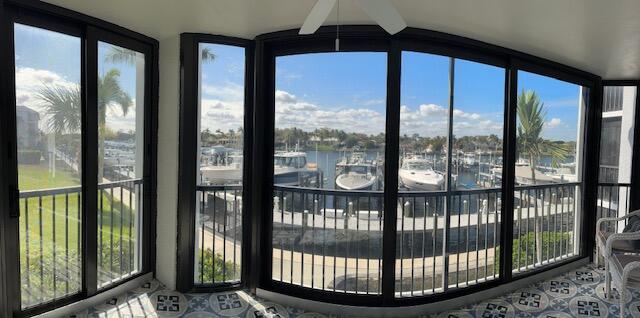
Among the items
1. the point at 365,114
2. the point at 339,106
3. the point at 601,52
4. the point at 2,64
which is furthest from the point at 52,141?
the point at 601,52

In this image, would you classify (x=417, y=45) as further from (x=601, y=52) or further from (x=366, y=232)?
(x=601, y=52)

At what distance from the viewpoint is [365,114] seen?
260 centimetres

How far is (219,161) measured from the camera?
9.37ft

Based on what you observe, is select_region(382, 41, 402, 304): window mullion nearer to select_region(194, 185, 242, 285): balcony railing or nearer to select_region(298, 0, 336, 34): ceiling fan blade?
select_region(298, 0, 336, 34): ceiling fan blade

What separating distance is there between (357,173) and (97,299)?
2.17m

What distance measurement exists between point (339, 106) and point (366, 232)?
3.39 ft

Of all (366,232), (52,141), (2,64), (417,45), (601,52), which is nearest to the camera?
(2,64)

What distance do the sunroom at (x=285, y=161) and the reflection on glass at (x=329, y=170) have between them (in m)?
0.02

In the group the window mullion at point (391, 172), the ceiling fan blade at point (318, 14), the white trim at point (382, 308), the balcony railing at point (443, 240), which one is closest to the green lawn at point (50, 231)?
the white trim at point (382, 308)

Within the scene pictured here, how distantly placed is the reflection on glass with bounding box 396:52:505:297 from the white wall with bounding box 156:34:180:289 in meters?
1.84

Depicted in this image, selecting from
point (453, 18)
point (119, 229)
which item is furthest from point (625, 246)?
point (119, 229)

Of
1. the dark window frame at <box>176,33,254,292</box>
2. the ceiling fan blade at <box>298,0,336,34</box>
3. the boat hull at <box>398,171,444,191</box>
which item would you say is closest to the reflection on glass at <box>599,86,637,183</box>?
the boat hull at <box>398,171,444,191</box>

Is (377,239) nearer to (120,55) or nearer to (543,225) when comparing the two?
(543,225)

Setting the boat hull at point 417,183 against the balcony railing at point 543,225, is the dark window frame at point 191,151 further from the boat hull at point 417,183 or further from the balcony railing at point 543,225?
the balcony railing at point 543,225
